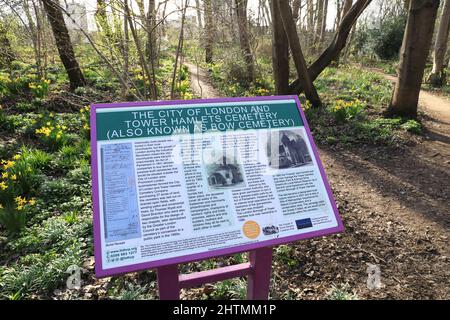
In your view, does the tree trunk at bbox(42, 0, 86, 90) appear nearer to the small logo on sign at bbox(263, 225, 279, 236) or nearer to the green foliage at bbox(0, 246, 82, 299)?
the green foliage at bbox(0, 246, 82, 299)

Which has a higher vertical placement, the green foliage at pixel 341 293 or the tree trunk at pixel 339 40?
the tree trunk at pixel 339 40

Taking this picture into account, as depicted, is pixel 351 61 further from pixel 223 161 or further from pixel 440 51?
pixel 223 161

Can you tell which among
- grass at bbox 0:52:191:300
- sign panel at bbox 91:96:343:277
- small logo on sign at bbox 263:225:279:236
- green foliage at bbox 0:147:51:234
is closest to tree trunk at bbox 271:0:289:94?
grass at bbox 0:52:191:300

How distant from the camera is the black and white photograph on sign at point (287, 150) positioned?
74.0 inches

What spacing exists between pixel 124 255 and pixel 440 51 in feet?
37.5

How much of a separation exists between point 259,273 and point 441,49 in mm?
10756

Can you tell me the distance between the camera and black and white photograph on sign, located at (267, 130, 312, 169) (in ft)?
6.17

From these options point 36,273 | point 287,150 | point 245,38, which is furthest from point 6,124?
point 245,38

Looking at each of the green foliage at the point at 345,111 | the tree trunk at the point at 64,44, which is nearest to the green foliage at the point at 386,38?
the green foliage at the point at 345,111

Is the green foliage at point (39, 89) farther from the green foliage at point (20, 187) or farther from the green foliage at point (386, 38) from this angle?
the green foliage at point (386, 38)

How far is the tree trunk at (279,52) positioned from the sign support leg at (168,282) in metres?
5.82

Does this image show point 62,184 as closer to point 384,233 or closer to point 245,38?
point 384,233

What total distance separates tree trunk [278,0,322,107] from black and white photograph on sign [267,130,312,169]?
186 inches
